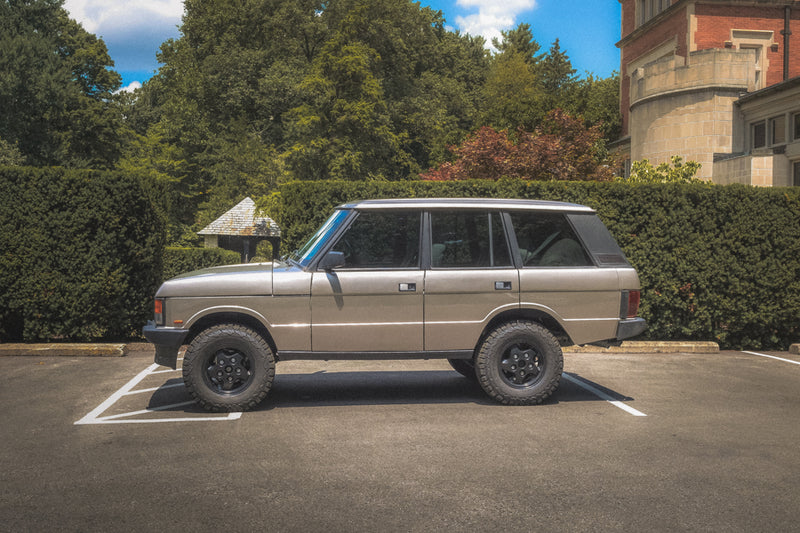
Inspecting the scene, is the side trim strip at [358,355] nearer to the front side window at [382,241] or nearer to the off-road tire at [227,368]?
the off-road tire at [227,368]

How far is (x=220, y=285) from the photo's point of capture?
7.05 m

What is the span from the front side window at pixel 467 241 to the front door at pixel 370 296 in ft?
0.88

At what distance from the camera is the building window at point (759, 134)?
27016mm

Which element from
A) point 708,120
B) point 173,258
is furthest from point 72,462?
point 708,120

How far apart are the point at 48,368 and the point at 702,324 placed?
400 inches

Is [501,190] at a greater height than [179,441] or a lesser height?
greater

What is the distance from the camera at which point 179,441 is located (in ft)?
19.5

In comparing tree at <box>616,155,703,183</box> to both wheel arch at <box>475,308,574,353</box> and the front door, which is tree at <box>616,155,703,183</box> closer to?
wheel arch at <box>475,308,574,353</box>

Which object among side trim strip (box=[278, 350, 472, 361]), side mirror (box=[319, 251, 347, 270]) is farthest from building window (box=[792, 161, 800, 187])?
side mirror (box=[319, 251, 347, 270])

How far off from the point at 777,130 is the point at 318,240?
2474 cm

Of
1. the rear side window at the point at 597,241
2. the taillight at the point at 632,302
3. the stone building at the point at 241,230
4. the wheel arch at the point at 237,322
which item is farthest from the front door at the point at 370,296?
the stone building at the point at 241,230

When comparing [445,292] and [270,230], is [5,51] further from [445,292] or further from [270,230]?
[445,292]

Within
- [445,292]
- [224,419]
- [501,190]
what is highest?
[501,190]

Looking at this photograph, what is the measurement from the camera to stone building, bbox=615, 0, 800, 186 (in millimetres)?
25672
